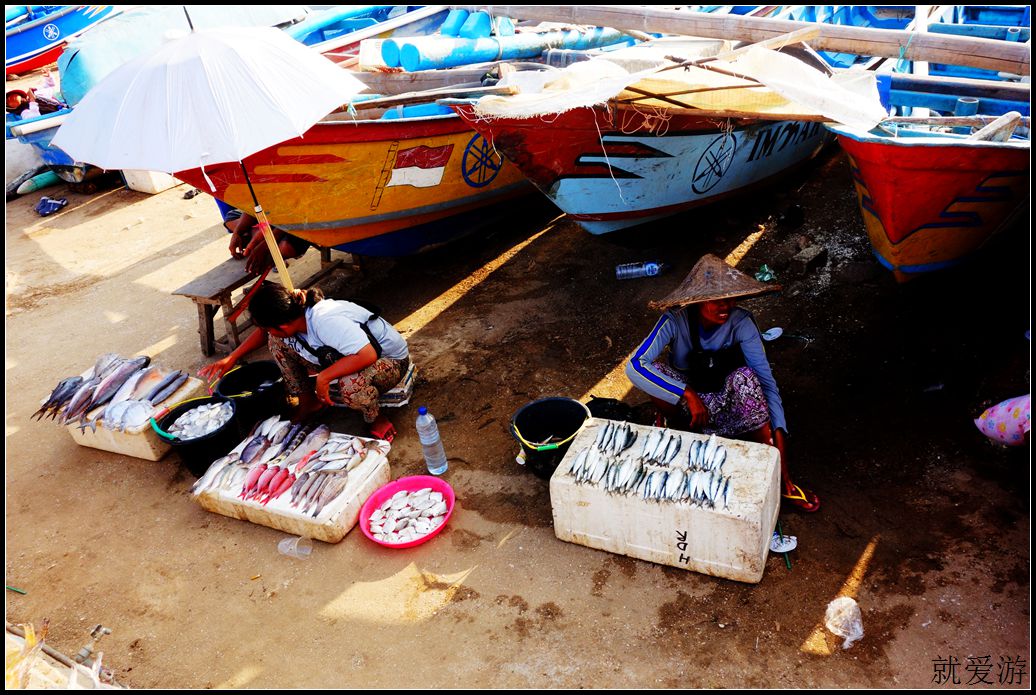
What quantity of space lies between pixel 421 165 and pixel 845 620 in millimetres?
4937

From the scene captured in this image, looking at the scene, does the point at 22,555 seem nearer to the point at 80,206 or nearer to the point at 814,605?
the point at 814,605

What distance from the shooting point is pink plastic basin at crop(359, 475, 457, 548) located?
4.20 m

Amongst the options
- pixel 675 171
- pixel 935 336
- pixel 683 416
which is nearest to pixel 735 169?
pixel 675 171

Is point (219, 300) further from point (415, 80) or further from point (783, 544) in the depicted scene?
point (783, 544)

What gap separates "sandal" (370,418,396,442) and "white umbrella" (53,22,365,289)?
2.16 metres

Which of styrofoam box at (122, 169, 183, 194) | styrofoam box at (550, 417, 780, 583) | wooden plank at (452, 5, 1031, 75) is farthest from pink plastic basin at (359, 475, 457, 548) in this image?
styrofoam box at (122, 169, 183, 194)

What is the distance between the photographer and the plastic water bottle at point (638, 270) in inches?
261

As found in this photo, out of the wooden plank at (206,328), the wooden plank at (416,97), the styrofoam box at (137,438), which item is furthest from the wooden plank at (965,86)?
the wooden plank at (206,328)

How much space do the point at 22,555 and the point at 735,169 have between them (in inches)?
262

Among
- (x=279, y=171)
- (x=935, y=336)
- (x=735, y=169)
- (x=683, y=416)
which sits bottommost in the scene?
(x=935, y=336)

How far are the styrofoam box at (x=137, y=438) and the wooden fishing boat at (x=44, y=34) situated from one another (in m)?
13.6

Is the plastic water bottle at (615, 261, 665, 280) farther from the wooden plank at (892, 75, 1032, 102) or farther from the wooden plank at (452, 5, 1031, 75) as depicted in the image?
the wooden plank at (892, 75, 1032, 102)

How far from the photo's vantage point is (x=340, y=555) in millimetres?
4207

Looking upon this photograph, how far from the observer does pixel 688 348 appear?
169 inches
